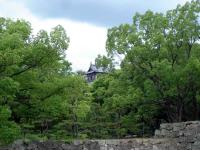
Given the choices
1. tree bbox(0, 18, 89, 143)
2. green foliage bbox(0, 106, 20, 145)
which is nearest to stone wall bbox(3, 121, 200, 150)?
green foliage bbox(0, 106, 20, 145)

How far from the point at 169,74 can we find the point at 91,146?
1089cm

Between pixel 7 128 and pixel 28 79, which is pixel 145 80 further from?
pixel 7 128

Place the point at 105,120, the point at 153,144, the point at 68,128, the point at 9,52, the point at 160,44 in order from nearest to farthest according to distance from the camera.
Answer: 1. the point at 9,52
2. the point at 153,144
3. the point at 68,128
4. the point at 105,120
5. the point at 160,44

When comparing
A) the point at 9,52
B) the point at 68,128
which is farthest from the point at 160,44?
the point at 9,52

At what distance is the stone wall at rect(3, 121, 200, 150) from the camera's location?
11.4 metres

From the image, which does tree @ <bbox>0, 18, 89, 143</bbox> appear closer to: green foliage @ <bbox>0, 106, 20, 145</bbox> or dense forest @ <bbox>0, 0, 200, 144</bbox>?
green foliage @ <bbox>0, 106, 20, 145</bbox>

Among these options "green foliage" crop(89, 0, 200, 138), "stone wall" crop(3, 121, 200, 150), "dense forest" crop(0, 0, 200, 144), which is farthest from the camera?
"green foliage" crop(89, 0, 200, 138)

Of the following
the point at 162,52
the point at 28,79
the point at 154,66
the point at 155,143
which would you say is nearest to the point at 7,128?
the point at 28,79

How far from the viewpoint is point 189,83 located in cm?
2231

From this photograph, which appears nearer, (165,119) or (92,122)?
(92,122)

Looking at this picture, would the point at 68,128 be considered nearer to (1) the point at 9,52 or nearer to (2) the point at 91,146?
(2) the point at 91,146

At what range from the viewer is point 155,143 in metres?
12.7

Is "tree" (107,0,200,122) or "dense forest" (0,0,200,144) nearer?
"dense forest" (0,0,200,144)

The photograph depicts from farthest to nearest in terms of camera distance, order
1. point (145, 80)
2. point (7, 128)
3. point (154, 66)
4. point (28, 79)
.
→ point (145, 80), point (154, 66), point (28, 79), point (7, 128)
